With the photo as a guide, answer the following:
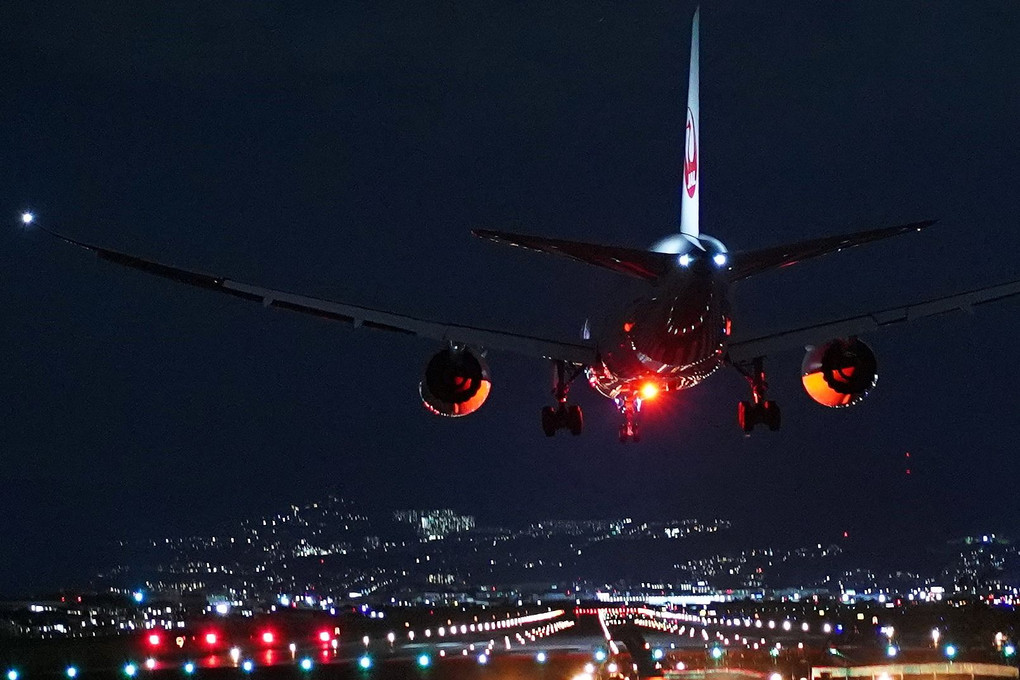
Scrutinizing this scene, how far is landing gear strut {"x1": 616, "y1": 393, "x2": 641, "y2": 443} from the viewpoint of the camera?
127ft

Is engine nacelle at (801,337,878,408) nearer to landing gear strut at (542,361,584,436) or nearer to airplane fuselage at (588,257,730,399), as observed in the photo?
airplane fuselage at (588,257,730,399)

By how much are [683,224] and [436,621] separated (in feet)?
224

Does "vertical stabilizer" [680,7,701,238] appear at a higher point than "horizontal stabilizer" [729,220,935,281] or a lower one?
higher

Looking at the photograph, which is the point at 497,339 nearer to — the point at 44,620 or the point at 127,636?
the point at 127,636

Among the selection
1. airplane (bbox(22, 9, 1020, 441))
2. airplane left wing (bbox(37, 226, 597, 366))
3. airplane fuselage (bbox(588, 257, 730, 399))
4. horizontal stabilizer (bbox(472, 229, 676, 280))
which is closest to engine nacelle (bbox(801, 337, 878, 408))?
airplane (bbox(22, 9, 1020, 441))

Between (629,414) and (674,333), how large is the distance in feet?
30.0

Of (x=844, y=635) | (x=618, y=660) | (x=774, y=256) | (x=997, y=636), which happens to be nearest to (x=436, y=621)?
(x=844, y=635)

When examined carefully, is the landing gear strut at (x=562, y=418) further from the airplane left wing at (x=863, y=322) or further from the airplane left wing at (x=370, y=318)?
the airplane left wing at (x=863, y=322)

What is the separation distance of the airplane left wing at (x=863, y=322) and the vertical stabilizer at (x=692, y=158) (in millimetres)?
3654

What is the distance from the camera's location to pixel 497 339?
35.8 m

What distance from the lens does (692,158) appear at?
1396 inches

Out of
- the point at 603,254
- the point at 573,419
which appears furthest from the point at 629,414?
the point at 603,254

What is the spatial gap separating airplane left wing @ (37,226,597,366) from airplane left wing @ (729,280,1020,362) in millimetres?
4597

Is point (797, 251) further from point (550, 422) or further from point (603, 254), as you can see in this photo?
point (550, 422)
